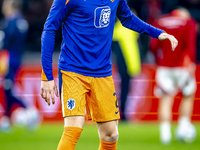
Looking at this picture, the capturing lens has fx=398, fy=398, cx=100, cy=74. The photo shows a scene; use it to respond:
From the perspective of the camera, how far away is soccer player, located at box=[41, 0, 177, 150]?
327 centimetres

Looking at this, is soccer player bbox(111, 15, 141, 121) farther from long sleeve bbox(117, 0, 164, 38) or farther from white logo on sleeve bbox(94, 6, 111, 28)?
white logo on sleeve bbox(94, 6, 111, 28)

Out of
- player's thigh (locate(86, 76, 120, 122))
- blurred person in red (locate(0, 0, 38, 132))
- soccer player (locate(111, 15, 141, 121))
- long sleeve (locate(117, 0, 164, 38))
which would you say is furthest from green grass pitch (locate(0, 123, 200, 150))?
long sleeve (locate(117, 0, 164, 38))

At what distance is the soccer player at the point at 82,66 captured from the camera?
3.27 metres

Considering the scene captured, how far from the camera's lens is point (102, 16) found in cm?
344

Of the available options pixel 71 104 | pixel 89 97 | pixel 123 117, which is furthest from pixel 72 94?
pixel 123 117

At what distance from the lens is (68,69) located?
3420mm

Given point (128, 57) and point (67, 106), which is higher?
point (67, 106)

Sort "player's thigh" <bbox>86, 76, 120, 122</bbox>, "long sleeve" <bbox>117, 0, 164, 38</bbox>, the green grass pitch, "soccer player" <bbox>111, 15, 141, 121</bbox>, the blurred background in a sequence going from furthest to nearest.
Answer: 1. "soccer player" <bbox>111, 15, 141, 121</bbox>
2. the blurred background
3. the green grass pitch
4. "long sleeve" <bbox>117, 0, 164, 38</bbox>
5. "player's thigh" <bbox>86, 76, 120, 122</bbox>

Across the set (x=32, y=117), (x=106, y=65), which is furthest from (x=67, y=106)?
(x=32, y=117)

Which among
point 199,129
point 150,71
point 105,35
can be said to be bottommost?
point 199,129

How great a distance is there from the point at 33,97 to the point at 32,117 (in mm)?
946

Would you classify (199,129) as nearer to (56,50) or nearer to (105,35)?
(105,35)

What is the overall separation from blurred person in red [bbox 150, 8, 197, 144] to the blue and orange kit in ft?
10.8

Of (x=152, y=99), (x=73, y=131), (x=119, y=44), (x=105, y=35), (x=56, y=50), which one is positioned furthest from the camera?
(x=56, y=50)
